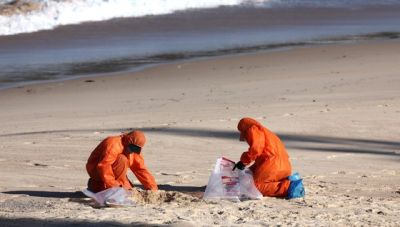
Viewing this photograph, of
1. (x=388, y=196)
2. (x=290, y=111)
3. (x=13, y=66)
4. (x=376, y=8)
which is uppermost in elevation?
(x=376, y=8)

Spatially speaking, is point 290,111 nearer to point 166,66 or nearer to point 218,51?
point 166,66

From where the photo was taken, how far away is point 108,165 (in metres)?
9.09

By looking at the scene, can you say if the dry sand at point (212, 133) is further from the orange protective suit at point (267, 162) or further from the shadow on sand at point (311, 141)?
the orange protective suit at point (267, 162)

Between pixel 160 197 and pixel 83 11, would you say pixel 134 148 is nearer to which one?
pixel 160 197

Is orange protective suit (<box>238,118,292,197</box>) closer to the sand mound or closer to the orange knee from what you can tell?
the sand mound

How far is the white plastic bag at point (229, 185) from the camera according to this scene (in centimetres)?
920

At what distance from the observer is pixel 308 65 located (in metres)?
19.2

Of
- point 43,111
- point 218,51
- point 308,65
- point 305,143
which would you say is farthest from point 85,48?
point 305,143

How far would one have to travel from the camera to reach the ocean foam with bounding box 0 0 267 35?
2758 centimetres

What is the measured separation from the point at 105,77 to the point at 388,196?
950 centimetres

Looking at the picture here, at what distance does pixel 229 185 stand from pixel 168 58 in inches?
460

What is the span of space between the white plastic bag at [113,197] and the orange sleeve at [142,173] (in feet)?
1.22

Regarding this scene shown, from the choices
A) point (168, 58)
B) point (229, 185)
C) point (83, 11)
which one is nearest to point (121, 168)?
point (229, 185)

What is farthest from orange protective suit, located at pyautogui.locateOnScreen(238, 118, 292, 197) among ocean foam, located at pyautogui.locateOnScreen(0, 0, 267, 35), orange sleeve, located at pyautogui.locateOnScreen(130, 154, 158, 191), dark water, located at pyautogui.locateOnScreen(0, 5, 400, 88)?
ocean foam, located at pyautogui.locateOnScreen(0, 0, 267, 35)
